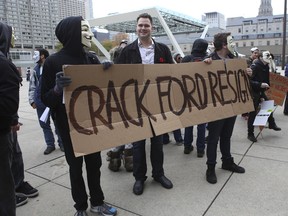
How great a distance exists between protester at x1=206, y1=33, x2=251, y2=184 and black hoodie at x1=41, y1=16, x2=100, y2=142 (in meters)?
1.88

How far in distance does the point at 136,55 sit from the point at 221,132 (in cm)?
161

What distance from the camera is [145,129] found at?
9.80 ft

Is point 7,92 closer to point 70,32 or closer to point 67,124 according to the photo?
point 67,124

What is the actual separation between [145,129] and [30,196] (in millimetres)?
1621

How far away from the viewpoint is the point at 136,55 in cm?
325

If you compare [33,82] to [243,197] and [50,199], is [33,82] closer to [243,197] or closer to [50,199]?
[50,199]

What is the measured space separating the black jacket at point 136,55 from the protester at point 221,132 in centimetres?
74

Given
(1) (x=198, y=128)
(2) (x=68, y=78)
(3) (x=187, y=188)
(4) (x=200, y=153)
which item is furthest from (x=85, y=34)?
(4) (x=200, y=153)

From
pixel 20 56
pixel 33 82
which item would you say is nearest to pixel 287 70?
pixel 33 82

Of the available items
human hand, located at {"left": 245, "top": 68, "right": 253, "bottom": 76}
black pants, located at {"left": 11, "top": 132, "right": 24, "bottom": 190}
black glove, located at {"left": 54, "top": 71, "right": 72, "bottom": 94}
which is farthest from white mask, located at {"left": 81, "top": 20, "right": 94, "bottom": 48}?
human hand, located at {"left": 245, "top": 68, "right": 253, "bottom": 76}

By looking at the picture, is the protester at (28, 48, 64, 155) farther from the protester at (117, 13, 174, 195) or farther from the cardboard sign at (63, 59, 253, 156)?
the cardboard sign at (63, 59, 253, 156)

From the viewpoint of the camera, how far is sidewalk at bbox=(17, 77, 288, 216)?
2895mm

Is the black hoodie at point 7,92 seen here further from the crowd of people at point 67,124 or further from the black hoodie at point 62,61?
the black hoodie at point 62,61

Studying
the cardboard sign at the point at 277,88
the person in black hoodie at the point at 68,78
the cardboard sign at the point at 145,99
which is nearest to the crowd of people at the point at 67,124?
the person in black hoodie at the point at 68,78
